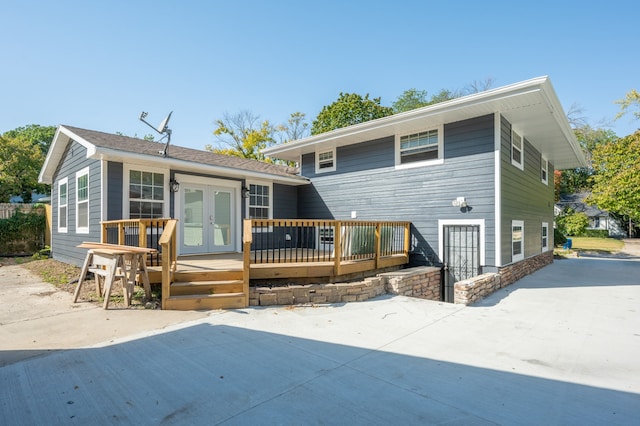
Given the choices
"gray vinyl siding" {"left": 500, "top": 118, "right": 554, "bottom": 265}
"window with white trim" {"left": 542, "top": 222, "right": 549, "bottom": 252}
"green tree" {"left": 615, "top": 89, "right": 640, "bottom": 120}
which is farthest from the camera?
"green tree" {"left": 615, "top": 89, "right": 640, "bottom": 120}

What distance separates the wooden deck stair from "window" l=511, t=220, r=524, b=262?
6.77 m

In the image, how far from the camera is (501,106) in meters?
6.56

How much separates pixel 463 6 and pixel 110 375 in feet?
41.2

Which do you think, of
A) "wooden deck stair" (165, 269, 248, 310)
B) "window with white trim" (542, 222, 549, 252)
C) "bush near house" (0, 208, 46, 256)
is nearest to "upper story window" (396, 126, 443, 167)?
"wooden deck stair" (165, 269, 248, 310)

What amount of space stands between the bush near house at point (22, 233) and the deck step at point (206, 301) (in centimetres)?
1191

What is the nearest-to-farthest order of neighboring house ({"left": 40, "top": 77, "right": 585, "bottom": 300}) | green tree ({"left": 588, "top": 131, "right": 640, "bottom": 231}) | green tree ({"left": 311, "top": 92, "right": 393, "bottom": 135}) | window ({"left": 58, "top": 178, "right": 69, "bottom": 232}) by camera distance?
neighboring house ({"left": 40, "top": 77, "right": 585, "bottom": 300}), window ({"left": 58, "top": 178, "right": 69, "bottom": 232}), green tree ({"left": 588, "top": 131, "right": 640, "bottom": 231}), green tree ({"left": 311, "top": 92, "right": 393, "bottom": 135})

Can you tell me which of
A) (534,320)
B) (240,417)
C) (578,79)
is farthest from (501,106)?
(578,79)

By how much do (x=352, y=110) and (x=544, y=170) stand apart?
563 inches

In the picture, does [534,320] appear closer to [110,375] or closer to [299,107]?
[110,375]

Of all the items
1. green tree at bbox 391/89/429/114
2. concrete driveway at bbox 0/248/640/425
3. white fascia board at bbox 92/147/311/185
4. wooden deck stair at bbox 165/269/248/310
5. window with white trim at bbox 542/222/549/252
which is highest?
green tree at bbox 391/89/429/114

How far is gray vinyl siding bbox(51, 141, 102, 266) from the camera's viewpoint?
6.98 m

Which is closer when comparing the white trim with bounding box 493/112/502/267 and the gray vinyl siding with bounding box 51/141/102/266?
the white trim with bounding box 493/112/502/267

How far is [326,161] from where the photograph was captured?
10.1 metres

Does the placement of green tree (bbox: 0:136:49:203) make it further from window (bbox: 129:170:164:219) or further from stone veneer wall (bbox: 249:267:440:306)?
A: stone veneer wall (bbox: 249:267:440:306)
